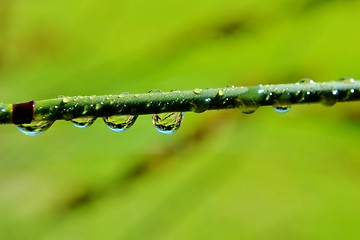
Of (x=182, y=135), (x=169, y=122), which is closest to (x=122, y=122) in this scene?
(x=169, y=122)

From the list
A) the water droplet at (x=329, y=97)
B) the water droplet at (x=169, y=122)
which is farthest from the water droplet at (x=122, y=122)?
the water droplet at (x=329, y=97)

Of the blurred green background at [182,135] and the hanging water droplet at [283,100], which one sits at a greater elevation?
the blurred green background at [182,135]

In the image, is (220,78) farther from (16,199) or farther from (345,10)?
(16,199)

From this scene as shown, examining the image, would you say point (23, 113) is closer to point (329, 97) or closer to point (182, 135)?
point (329, 97)

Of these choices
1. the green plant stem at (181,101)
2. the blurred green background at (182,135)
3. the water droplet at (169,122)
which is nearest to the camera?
the green plant stem at (181,101)

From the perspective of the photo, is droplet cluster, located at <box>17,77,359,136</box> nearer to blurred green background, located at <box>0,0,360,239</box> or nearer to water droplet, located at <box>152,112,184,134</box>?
water droplet, located at <box>152,112,184,134</box>

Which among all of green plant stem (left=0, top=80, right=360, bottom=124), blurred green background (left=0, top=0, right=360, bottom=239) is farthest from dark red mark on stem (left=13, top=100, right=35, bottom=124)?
blurred green background (left=0, top=0, right=360, bottom=239)

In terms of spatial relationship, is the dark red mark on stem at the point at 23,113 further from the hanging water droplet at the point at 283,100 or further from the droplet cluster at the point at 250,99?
the hanging water droplet at the point at 283,100

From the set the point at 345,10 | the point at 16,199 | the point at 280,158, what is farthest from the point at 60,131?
the point at 345,10
